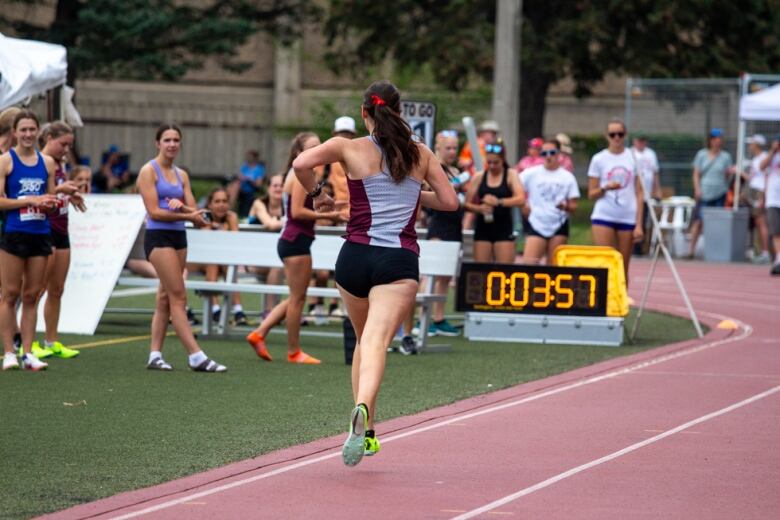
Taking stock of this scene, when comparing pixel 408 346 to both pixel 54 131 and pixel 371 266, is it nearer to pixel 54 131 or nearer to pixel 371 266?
pixel 54 131

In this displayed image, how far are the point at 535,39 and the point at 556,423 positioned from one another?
85.9ft

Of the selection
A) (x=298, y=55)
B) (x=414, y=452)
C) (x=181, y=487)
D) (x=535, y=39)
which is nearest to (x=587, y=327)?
(x=414, y=452)

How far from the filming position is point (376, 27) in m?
38.3

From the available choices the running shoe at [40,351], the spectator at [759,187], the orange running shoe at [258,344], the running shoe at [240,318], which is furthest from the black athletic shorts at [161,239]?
the spectator at [759,187]

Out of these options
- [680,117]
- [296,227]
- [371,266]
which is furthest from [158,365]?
[680,117]

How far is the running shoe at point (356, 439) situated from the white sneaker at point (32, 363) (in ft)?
16.4

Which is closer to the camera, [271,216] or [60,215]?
[60,215]

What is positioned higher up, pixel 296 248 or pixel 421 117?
pixel 421 117

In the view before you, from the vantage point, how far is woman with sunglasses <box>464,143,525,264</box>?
50.4ft

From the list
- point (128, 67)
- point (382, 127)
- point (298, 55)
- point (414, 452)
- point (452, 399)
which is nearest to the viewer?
point (382, 127)

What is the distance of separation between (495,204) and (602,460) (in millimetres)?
7300

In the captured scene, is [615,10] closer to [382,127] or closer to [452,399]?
[452,399]

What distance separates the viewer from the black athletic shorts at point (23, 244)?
1175 cm

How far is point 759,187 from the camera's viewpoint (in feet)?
88.6
